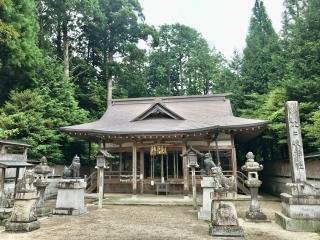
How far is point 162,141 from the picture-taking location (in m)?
15.6

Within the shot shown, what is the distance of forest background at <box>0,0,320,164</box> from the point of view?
49.3 feet

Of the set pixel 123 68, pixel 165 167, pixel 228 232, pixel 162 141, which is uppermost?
pixel 123 68

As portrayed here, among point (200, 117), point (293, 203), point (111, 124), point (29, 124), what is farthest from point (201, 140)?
point (29, 124)

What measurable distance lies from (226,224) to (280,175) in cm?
1075

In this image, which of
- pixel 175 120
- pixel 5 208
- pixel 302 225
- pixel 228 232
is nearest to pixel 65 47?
pixel 175 120

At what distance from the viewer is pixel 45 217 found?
29.8ft

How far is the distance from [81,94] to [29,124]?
11.9 m

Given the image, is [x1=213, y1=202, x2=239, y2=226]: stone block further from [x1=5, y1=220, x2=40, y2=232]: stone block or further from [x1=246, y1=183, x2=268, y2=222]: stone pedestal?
[x1=5, y1=220, x2=40, y2=232]: stone block

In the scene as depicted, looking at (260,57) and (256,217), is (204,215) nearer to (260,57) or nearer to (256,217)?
(256,217)

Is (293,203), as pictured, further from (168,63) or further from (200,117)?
(168,63)

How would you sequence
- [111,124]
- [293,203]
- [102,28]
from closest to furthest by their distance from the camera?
[293,203] → [111,124] → [102,28]

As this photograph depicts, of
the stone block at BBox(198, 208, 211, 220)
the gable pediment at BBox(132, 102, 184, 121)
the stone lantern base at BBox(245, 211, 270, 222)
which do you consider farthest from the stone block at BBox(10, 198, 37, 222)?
the gable pediment at BBox(132, 102, 184, 121)

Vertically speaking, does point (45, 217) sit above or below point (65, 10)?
below

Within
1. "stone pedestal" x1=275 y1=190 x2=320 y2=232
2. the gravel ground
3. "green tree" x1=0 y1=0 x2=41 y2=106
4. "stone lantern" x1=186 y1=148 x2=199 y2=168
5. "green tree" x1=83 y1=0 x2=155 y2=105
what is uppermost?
"green tree" x1=83 y1=0 x2=155 y2=105
